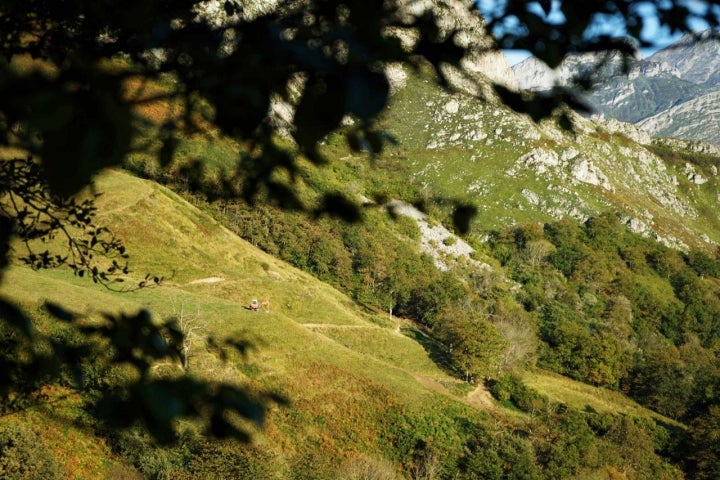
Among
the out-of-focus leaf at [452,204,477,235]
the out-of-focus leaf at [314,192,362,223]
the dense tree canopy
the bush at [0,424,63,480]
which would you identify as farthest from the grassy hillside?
the out-of-focus leaf at [452,204,477,235]

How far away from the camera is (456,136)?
113m

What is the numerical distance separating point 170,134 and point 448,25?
1.02 m

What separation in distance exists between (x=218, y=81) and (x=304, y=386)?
33211mm

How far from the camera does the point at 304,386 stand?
33.7m

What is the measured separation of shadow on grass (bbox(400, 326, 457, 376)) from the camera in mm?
48219

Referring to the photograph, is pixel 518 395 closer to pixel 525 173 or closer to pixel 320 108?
pixel 320 108

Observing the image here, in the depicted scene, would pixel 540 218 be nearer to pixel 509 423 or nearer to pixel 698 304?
pixel 698 304

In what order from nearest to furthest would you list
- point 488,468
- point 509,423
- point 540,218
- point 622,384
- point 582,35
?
point 582,35 < point 488,468 < point 509,423 < point 622,384 < point 540,218

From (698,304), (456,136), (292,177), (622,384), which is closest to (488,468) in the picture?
(292,177)

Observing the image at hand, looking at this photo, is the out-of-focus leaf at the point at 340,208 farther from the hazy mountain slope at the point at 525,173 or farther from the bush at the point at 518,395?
the hazy mountain slope at the point at 525,173

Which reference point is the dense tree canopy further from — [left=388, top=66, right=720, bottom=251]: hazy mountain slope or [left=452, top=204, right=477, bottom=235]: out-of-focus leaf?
[left=388, top=66, right=720, bottom=251]: hazy mountain slope

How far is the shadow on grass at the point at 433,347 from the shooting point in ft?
158

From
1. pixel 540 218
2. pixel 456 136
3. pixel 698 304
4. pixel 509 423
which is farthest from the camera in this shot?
pixel 456 136

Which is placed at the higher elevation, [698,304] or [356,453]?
[698,304]
